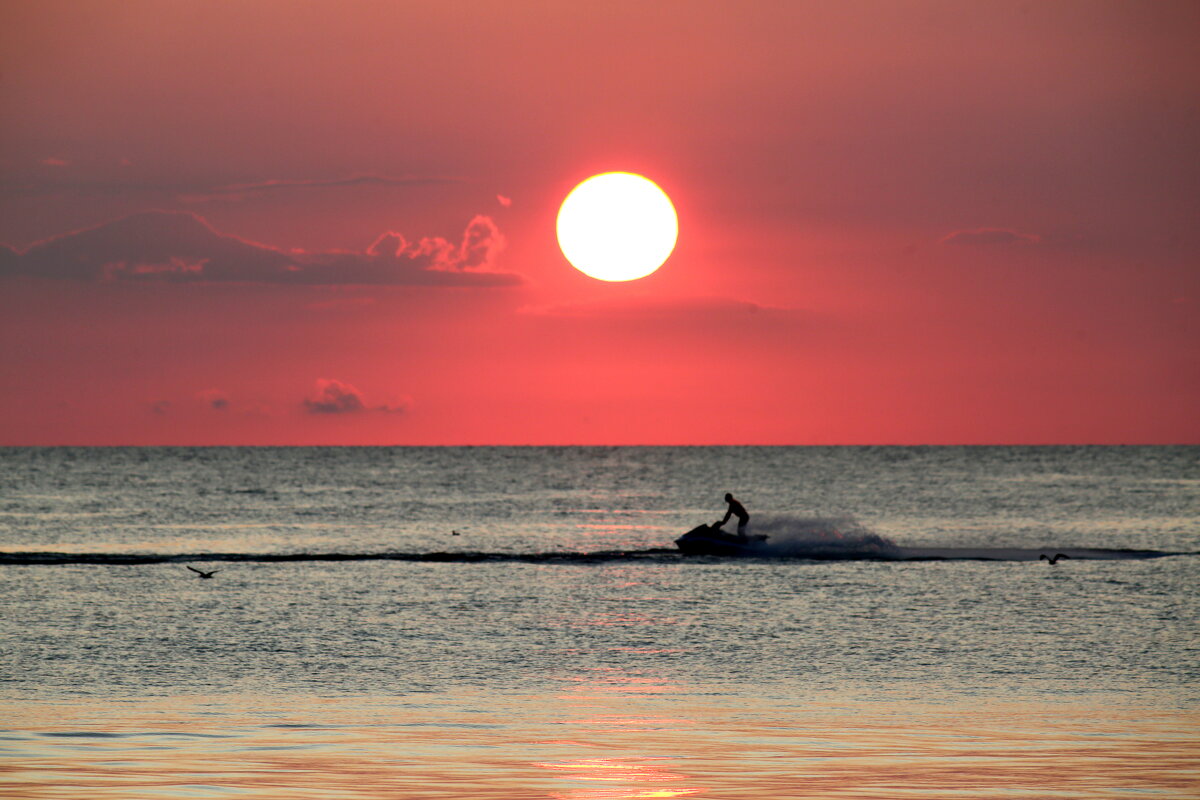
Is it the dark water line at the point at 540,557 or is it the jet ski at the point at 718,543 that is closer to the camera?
the dark water line at the point at 540,557

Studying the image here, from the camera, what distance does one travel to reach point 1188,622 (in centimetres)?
3388

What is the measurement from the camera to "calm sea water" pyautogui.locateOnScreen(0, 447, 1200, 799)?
1673cm

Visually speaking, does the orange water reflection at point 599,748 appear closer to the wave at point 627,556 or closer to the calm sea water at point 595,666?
the calm sea water at point 595,666

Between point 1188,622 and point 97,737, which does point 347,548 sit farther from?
point 97,737

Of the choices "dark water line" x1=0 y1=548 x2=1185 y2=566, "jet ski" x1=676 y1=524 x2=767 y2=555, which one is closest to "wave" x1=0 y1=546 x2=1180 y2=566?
"dark water line" x1=0 y1=548 x2=1185 y2=566

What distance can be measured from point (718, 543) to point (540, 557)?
710 cm

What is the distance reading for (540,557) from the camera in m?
54.0

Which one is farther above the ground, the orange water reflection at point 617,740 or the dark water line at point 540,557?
the dark water line at point 540,557

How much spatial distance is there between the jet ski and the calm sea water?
84 cm

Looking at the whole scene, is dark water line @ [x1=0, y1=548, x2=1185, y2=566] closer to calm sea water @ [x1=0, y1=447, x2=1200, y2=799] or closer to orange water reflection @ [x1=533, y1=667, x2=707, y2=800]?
calm sea water @ [x1=0, y1=447, x2=1200, y2=799]

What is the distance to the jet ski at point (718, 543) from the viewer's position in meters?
52.5

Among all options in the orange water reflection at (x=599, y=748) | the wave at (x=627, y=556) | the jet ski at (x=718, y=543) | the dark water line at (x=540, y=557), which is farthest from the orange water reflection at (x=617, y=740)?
the wave at (x=627, y=556)

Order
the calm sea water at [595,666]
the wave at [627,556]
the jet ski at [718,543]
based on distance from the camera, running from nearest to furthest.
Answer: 1. the calm sea water at [595,666]
2. the wave at [627,556]
3. the jet ski at [718,543]

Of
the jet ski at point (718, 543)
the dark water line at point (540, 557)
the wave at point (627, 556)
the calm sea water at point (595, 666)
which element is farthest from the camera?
the jet ski at point (718, 543)
